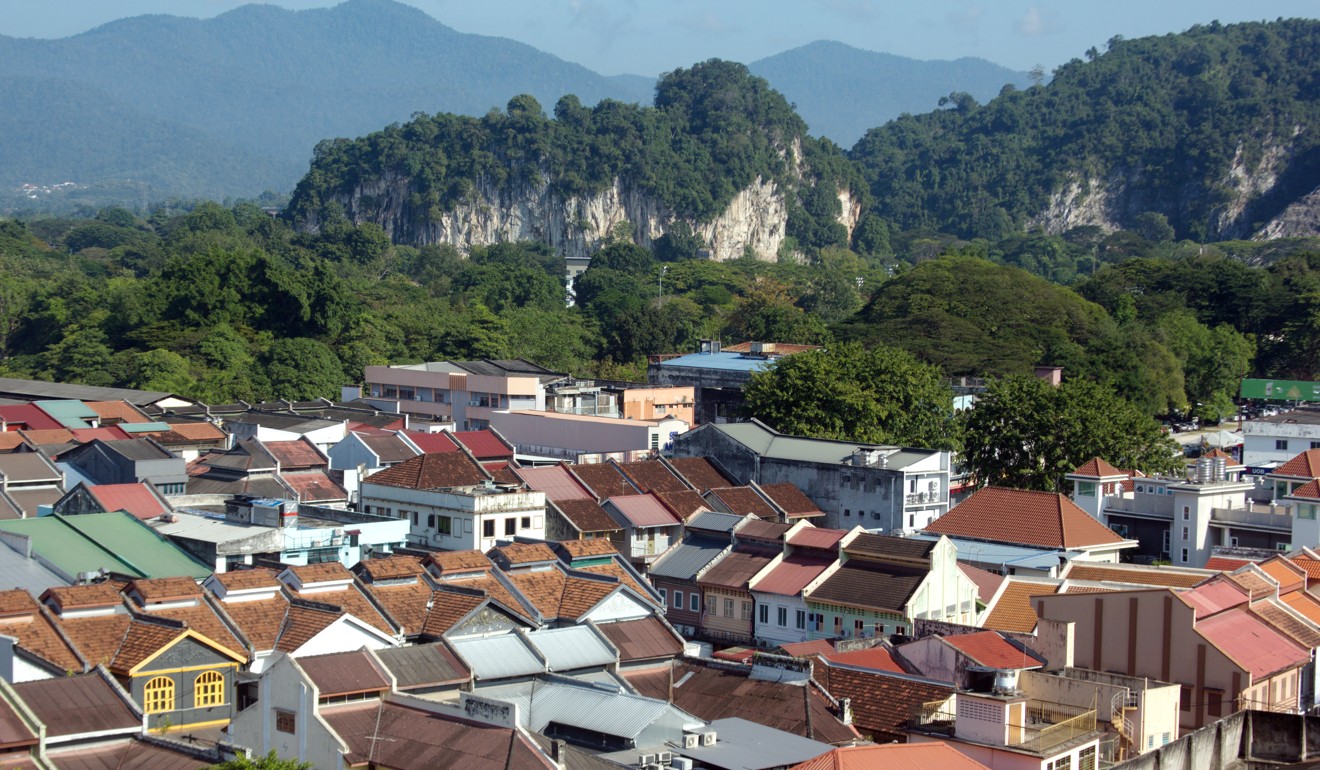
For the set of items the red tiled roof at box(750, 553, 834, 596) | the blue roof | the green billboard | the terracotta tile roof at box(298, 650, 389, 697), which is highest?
the terracotta tile roof at box(298, 650, 389, 697)

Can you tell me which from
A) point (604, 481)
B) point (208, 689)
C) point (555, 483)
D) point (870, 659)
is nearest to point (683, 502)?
point (604, 481)

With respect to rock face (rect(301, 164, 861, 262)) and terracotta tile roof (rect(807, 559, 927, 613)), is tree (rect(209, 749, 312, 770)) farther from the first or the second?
rock face (rect(301, 164, 861, 262))

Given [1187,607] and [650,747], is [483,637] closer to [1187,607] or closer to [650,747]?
[650,747]

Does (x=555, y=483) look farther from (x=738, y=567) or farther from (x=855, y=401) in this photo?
(x=855, y=401)

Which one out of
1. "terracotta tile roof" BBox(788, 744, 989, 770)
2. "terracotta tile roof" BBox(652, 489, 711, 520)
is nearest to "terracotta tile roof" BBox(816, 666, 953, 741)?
"terracotta tile roof" BBox(788, 744, 989, 770)

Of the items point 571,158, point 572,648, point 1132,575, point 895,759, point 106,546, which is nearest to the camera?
point 895,759

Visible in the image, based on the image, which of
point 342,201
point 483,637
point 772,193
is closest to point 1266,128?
point 772,193

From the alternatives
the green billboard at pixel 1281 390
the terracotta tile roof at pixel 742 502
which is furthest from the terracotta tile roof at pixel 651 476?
the green billboard at pixel 1281 390
